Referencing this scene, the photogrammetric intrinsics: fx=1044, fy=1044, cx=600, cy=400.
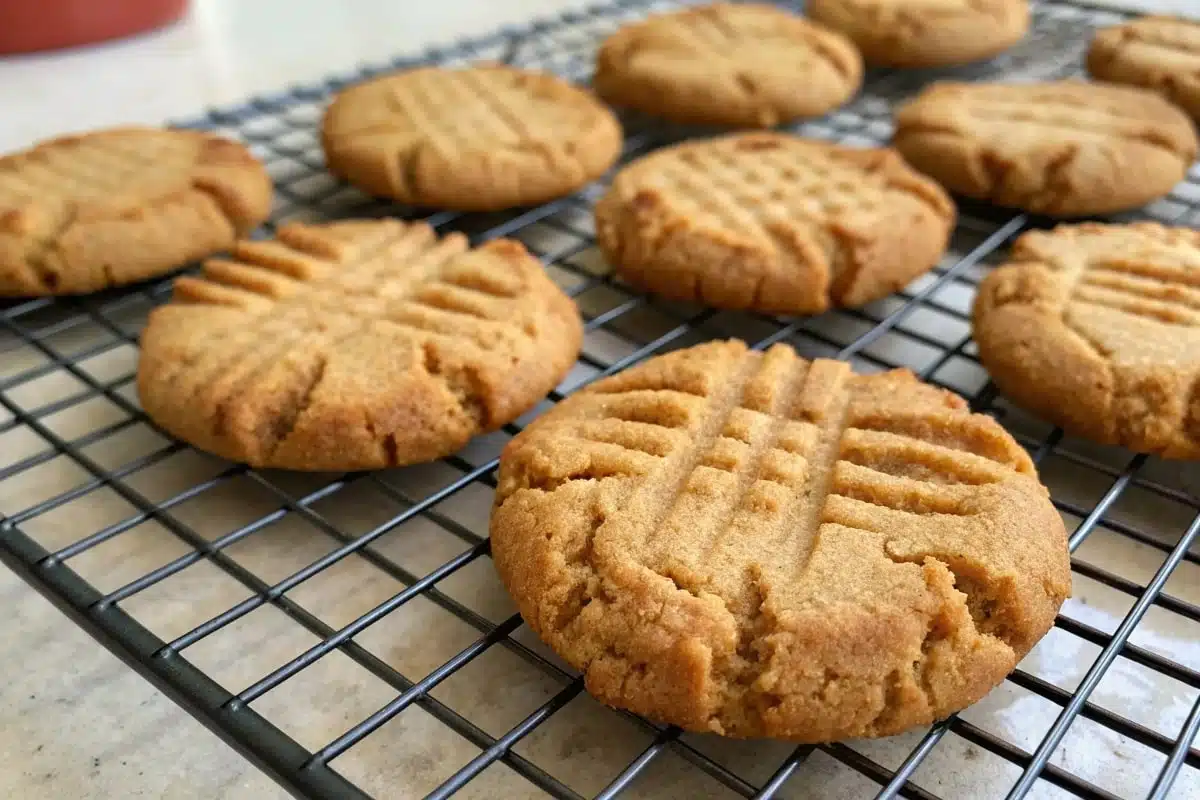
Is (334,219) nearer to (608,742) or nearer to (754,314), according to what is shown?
(754,314)

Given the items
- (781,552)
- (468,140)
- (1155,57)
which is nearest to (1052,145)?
(1155,57)

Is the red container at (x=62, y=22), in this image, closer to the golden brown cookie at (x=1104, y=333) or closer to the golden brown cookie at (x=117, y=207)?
the golden brown cookie at (x=117, y=207)

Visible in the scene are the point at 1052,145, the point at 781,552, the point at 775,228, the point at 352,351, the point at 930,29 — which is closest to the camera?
the point at 781,552

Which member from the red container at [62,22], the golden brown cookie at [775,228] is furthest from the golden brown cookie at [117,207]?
the red container at [62,22]

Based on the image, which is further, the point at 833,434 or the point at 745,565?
the point at 833,434

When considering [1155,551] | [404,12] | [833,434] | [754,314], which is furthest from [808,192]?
[404,12]

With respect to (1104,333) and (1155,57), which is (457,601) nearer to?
(1104,333)

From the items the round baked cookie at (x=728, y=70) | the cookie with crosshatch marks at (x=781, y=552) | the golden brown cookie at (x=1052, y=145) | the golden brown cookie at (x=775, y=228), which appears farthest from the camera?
the round baked cookie at (x=728, y=70)
